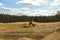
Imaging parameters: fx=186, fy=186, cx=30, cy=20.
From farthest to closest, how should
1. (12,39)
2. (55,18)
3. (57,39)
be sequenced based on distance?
(55,18)
(12,39)
(57,39)

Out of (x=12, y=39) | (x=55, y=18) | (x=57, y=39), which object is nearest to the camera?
(x=57, y=39)

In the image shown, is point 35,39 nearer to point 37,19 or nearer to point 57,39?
point 57,39

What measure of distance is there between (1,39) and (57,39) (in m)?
7.92

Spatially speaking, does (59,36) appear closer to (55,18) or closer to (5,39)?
(5,39)

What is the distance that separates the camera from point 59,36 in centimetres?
1448

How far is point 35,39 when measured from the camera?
66.2 feet

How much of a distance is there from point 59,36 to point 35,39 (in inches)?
236

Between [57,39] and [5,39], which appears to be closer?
[57,39]

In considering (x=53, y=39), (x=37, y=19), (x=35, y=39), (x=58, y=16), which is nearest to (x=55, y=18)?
(x=58, y=16)

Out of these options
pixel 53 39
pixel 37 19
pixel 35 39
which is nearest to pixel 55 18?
pixel 37 19

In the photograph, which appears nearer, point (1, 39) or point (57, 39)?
point (57, 39)

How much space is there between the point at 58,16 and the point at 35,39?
4573cm

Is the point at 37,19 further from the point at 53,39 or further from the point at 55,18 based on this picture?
the point at 53,39

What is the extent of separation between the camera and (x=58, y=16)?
213 ft
